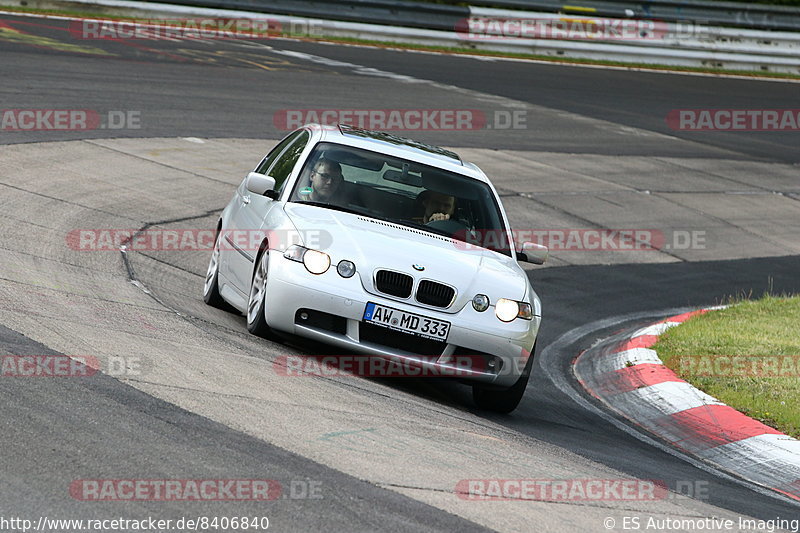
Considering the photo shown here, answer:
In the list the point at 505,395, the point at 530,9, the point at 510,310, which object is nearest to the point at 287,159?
the point at 510,310

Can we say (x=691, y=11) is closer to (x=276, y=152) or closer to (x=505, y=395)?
(x=276, y=152)

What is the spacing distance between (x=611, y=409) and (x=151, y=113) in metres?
10.3

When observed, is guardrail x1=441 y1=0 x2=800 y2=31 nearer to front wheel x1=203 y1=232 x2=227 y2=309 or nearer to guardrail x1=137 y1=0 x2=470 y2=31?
guardrail x1=137 y1=0 x2=470 y2=31

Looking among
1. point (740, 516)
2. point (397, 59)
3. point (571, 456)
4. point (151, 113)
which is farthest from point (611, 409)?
Answer: point (397, 59)

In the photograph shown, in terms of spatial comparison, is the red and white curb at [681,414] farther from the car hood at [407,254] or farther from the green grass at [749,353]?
the car hood at [407,254]

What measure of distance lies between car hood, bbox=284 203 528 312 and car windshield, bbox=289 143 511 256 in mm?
189

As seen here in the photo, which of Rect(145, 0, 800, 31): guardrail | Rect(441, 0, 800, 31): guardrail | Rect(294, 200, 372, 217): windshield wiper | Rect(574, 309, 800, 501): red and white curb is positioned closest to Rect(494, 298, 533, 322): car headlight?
Rect(294, 200, 372, 217): windshield wiper

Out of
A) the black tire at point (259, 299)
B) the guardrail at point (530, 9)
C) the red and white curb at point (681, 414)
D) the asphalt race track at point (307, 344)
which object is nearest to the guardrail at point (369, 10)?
the guardrail at point (530, 9)

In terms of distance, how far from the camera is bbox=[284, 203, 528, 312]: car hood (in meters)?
7.41

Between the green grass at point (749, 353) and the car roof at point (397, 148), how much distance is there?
2.33 m

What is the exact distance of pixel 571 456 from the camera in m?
6.49

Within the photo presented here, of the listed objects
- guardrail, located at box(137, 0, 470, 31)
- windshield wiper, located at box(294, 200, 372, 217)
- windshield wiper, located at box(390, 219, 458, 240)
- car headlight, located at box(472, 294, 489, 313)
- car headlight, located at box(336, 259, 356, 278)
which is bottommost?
car headlight, located at box(472, 294, 489, 313)

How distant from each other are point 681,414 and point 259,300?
10.2ft

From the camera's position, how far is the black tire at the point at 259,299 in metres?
7.67
